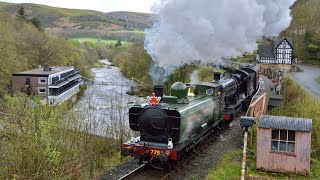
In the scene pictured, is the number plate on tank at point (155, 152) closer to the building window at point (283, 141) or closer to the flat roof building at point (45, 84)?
the building window at point (283, 141)

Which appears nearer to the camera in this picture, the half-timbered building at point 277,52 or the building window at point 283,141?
the building window at point 283,141

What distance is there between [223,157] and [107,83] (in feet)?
203

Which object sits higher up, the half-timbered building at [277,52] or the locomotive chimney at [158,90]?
the half-timbered building at [277,52]

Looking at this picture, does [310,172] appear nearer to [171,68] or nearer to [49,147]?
[171,68]

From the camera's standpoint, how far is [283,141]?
15578 millimetres

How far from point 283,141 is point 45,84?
48.7 meters

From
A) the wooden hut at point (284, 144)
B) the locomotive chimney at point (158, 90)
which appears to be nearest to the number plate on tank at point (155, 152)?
the locomotive chimney at point (158, 90)

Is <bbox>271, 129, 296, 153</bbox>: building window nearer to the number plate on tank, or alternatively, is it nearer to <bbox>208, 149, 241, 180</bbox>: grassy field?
<bbox>208, 149, 241, 180</bbox>: grassy field

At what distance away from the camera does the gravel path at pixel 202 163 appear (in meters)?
15.0

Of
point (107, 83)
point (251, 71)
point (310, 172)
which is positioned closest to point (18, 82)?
point (107, 83)

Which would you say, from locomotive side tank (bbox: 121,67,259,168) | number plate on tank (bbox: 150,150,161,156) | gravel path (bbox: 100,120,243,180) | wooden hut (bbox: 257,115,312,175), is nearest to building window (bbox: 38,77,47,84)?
gravel path (bbox: 100,120,243,180)

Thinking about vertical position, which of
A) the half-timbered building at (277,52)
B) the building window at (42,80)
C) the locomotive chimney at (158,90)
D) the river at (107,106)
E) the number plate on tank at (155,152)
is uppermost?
the half-timbered building at (277,52)

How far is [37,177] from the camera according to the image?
1156 cm

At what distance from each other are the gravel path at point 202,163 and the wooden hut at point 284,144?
234 centimetres
